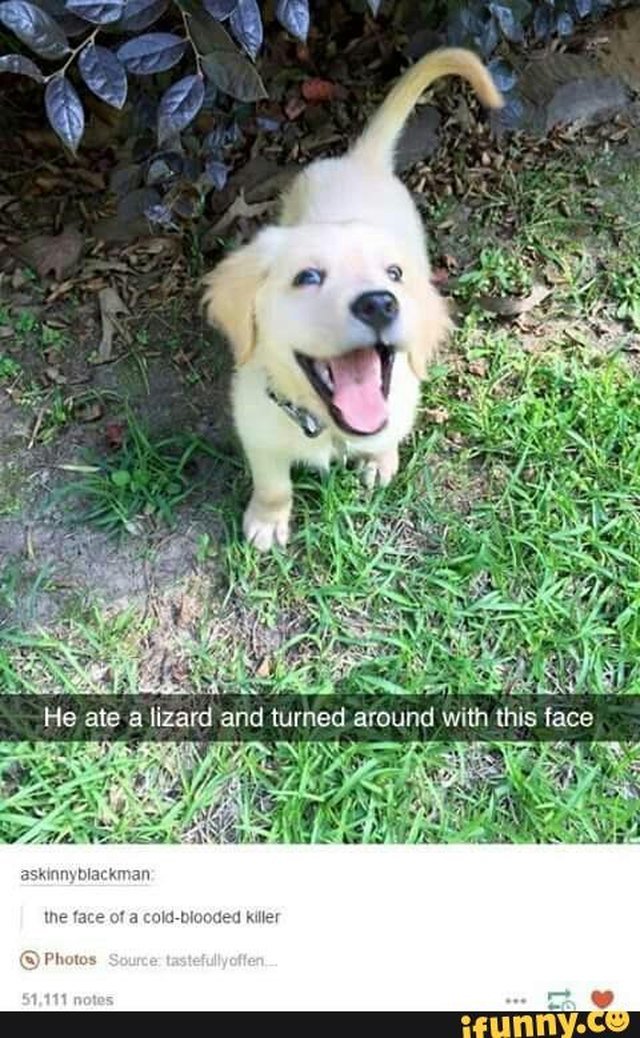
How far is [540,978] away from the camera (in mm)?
1306

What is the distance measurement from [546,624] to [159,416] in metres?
0.76

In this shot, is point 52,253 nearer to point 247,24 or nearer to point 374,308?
point 247,24

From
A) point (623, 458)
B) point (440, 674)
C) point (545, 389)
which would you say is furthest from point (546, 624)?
point (545, 389)

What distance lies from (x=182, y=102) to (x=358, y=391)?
465 mm

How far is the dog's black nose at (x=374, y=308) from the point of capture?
1339 mm

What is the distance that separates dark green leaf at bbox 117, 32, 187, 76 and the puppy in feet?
0.87

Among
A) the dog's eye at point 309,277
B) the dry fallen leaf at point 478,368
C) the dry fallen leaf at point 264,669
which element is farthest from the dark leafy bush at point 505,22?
the dry fallen leaf at point 264,669

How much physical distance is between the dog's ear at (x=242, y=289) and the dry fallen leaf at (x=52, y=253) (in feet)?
1.88

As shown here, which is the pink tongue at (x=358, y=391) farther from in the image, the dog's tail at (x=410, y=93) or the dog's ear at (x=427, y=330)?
the dog's tail at (x=410, y=93)

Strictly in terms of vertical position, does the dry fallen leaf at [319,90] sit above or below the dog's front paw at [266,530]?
above

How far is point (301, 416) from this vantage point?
61.2 inches

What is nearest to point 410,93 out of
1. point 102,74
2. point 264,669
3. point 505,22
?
point 505,22

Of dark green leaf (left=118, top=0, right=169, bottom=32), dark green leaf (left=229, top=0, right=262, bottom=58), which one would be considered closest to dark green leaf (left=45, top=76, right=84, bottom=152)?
dark green leaf (left=118, top=0, right=169, bottom=32)

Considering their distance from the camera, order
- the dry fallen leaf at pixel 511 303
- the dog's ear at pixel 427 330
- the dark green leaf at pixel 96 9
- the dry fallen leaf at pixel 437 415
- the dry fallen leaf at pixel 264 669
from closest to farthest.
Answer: the dark green leaf at pixel 96 9
the dog's ear at pixel 427 330
the dry fallen leaf at pixel 264 669
the dry fallen leaf at pixel 437 415
the dry fallen leaf at pixel 511 303
